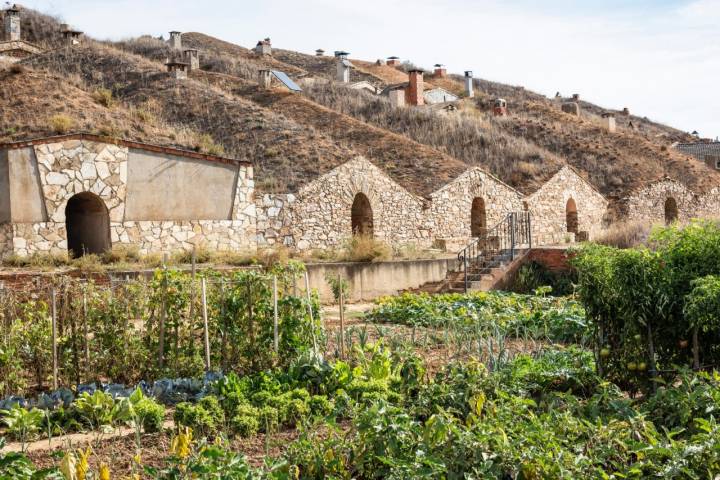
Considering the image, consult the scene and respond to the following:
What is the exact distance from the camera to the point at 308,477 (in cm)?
566

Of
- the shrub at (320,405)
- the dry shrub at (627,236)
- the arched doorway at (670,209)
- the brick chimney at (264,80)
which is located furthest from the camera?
the arched doorway at (670,209)

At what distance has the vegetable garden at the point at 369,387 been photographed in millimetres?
5371

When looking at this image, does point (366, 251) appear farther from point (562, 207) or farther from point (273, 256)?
point (562, 207)

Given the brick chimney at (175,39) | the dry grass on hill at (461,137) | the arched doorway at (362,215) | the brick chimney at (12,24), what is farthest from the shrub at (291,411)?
the brick chimney at (175,39)

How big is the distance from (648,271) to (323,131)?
2463 cm

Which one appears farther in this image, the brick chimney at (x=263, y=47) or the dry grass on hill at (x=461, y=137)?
the brick chimney at (x=263, y=47)

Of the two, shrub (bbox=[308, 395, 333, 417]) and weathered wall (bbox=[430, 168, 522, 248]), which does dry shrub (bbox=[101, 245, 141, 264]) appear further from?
shrub (bbox=[308, 395, 333, 417])

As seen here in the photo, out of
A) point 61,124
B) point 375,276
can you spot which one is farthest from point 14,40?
point 375,276

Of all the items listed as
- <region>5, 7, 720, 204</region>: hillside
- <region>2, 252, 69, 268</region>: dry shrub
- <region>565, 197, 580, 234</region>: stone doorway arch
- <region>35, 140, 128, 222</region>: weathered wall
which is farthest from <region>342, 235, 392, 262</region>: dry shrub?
<region>565, 197, 580, 234</region>: stone doorway arch

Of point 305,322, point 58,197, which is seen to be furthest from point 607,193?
point 305,322

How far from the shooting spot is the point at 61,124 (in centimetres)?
2233

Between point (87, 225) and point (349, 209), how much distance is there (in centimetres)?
804

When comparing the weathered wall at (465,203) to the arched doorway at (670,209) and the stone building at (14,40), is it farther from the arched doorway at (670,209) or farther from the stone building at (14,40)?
the stone building at (14,40)

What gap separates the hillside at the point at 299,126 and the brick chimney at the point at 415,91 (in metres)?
2.59
